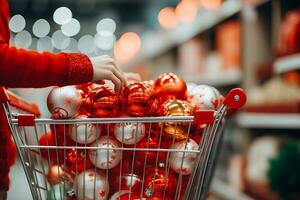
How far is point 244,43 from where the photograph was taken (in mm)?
4016

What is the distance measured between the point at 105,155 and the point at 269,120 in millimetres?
2330

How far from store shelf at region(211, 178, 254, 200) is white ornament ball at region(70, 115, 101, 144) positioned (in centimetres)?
247

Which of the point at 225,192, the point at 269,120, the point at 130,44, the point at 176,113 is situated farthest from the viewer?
the point at 130,44

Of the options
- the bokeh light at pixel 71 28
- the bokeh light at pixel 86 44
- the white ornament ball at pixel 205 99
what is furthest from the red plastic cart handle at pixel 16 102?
the bokeh light at pixel 86 44

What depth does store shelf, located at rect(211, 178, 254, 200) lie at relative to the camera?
3818 mm

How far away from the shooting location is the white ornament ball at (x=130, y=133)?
1.31 metres

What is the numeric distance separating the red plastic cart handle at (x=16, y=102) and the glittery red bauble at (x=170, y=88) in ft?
1.36

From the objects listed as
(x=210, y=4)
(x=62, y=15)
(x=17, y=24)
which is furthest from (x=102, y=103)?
(x=17, y=24)

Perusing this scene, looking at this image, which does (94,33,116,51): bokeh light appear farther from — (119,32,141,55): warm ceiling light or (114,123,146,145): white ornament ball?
(114,123,146,145): white ornament ball

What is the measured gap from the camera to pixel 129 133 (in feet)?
4.31

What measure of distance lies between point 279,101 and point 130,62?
7.93 metres

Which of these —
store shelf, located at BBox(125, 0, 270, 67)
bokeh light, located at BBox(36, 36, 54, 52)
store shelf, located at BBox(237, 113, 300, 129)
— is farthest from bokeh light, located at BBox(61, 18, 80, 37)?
store shelf, located at BBox(237, 113, 300, 129)

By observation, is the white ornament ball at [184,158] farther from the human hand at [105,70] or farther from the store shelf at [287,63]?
the store shelf at [287,63]

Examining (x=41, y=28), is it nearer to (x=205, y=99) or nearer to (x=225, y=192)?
(x=225, y=192)
